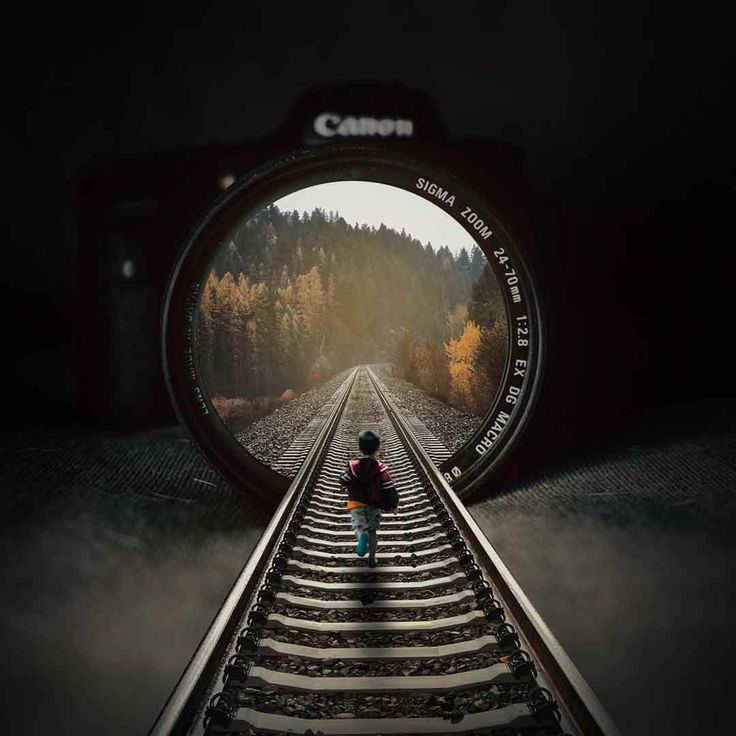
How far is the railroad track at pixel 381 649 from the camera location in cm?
250

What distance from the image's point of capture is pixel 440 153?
5215 mm

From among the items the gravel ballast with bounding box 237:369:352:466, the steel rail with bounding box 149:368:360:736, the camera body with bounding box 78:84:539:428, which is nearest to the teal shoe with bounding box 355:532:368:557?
the steel rail with bounding box 149:368:360:736

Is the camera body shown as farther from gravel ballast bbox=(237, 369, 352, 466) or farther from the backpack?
gravel ballast bbox=(237, 369, 352, 466)

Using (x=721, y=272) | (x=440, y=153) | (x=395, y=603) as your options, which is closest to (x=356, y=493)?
(x=395, y=603)

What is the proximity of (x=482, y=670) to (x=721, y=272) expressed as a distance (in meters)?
4.92

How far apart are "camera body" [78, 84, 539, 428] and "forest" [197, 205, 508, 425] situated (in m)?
0.46

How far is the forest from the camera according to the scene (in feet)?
59.0

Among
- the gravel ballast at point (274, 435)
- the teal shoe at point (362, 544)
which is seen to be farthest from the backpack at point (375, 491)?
the gravel ballast at point (274, 435)

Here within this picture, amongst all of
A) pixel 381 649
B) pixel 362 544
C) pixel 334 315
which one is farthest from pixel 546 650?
pixel 334 315

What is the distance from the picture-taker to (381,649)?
10.2 feet

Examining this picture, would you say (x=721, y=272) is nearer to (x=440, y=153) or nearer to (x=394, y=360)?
(x=440, y=153)

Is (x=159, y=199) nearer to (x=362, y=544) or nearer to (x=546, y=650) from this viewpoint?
(x=362, y=544)

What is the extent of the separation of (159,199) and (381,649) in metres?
3.95

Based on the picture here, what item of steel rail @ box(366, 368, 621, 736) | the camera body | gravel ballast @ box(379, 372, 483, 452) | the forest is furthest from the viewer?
the forest
